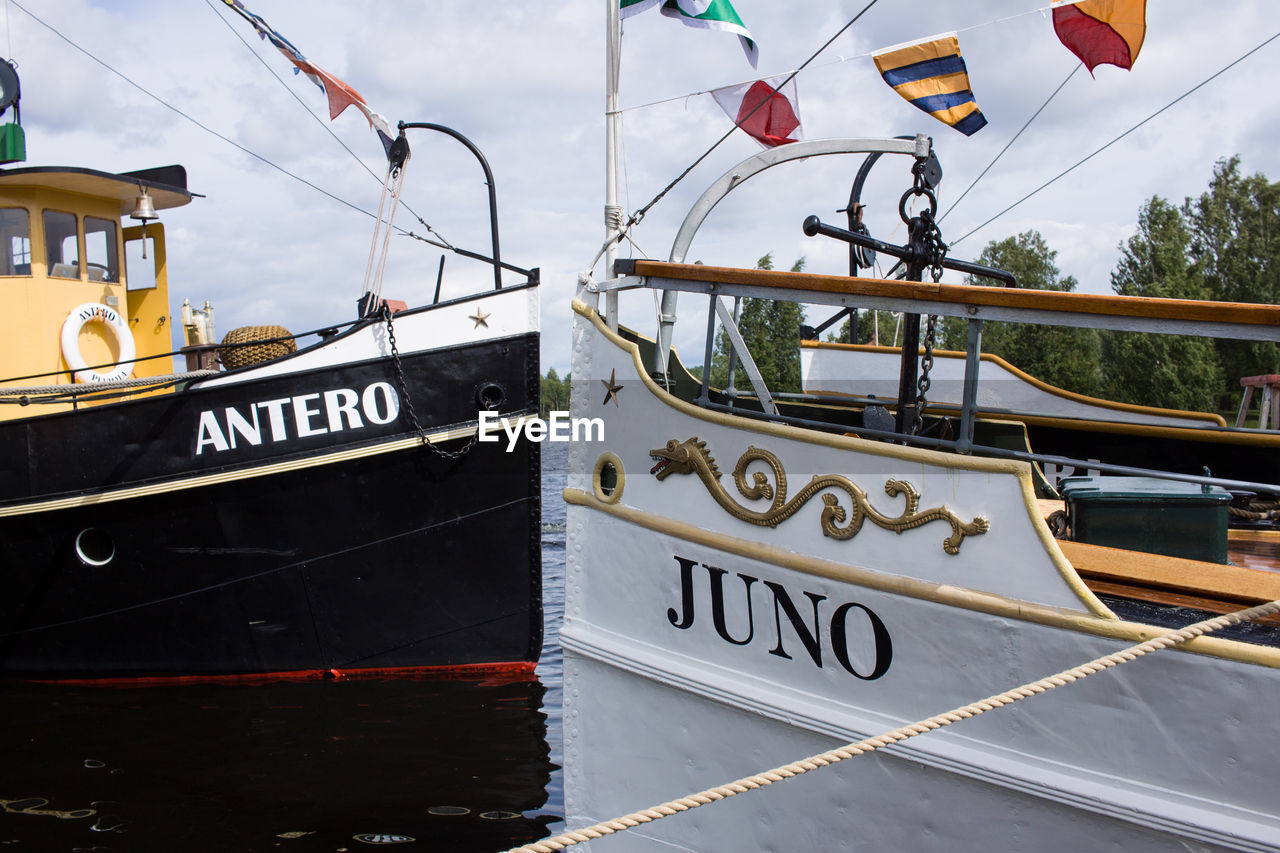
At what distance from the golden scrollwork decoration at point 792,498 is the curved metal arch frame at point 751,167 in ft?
1.72

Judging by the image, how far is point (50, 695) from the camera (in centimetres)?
767

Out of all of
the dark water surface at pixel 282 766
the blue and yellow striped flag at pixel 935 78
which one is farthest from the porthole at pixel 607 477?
the blue and yellow striped flag at pixel 935 78

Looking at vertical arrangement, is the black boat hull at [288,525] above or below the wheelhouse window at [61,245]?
below

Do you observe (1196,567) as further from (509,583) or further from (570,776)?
(509,583)

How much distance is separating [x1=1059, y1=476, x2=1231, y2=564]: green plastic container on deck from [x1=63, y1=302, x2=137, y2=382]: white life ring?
26.2 feet

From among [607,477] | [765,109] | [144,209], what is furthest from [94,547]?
[765,109]

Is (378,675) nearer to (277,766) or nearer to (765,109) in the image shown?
(277,766)

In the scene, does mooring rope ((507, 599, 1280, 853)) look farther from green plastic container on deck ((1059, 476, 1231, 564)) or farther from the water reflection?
the water reflection

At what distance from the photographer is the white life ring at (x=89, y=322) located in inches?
344

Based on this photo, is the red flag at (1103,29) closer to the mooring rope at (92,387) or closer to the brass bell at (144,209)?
the mooring rope at (92,387)

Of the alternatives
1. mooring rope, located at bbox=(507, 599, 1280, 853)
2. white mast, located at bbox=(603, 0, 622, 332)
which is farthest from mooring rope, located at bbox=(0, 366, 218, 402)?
mooring rope, located at bbox=(507, 599, 1280, 853)

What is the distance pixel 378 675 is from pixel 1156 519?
5994 millimetres

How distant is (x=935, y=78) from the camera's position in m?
4.79

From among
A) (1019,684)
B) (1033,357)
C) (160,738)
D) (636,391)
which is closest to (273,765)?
(160,738)
